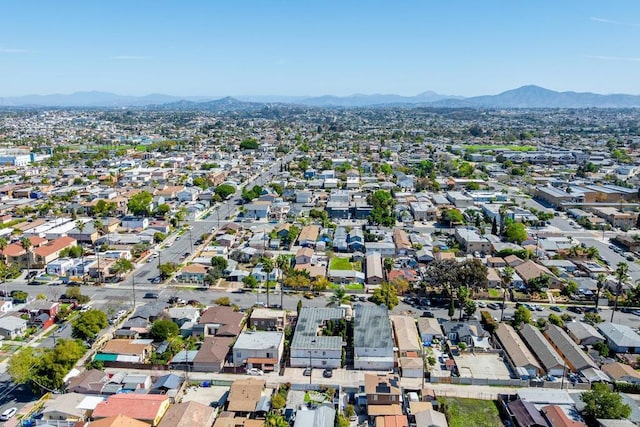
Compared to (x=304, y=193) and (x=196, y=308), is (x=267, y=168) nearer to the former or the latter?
(x=304, y=193)

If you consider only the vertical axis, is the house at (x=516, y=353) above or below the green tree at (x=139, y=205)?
below

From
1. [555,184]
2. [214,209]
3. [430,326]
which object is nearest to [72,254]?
[214,209]

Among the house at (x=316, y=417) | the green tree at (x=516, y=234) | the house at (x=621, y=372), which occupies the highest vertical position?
the green tree at (x=516, y=234)

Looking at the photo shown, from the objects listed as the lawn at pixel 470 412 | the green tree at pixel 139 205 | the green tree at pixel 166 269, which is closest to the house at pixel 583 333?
the lawn at pixel 470 412

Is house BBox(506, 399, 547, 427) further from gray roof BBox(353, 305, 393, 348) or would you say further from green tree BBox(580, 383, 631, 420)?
gray roof BBox(353, 305, 393, 348)

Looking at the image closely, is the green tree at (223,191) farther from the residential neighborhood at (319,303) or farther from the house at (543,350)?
the house at (543,350)

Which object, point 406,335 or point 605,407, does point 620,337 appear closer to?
point 605,407

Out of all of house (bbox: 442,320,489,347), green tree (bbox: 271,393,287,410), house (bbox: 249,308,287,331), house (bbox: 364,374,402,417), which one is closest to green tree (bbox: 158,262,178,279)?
house (bbox: 249,308,287,331)
